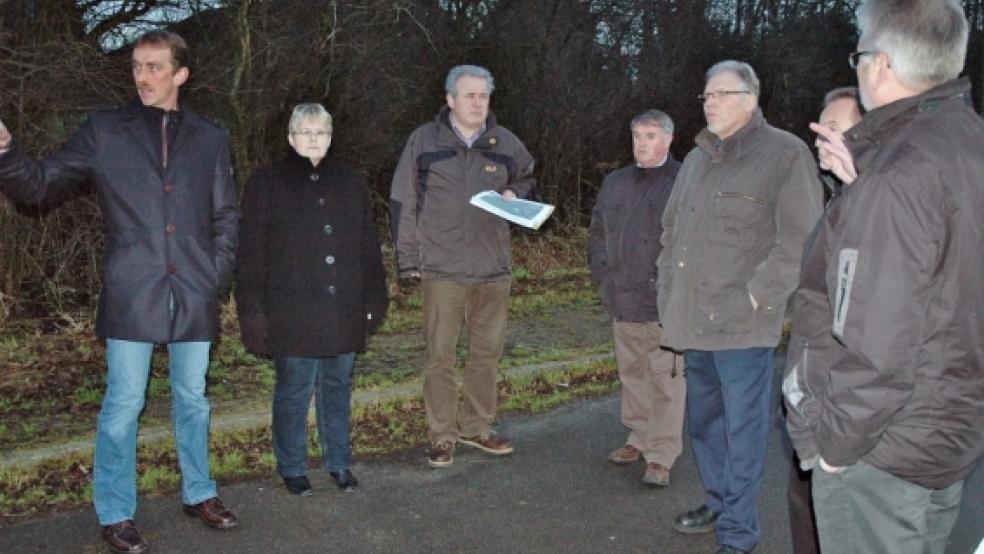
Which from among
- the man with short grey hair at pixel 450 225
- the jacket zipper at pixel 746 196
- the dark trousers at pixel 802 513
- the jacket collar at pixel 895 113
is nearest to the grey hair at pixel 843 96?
the jacket zipper at pixel 746 196

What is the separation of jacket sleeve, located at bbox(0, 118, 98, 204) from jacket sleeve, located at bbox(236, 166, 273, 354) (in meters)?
0.89

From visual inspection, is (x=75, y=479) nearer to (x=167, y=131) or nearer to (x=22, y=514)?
(x=22, y=514)

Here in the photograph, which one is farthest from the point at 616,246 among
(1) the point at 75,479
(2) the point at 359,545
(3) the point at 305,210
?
(1) the point at 75,479

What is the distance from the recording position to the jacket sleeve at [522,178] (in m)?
6.23

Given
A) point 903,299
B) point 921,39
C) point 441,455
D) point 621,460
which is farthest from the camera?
point 621,460

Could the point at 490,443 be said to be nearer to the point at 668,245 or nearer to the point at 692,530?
the point at 692,530

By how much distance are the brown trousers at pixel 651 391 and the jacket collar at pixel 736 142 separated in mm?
1619

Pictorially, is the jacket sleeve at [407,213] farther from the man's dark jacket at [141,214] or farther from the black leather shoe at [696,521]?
the black leather shoe at [696,521]

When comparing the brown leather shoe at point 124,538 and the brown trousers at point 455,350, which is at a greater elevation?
the brown trousers at point 455,350

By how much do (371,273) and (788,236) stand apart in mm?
2299

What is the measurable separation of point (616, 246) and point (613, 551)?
2.00m

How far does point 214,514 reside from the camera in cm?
486

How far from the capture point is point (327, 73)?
10.9 meters

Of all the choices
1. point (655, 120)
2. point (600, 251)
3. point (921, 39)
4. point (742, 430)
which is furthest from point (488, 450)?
point (921, 39)
